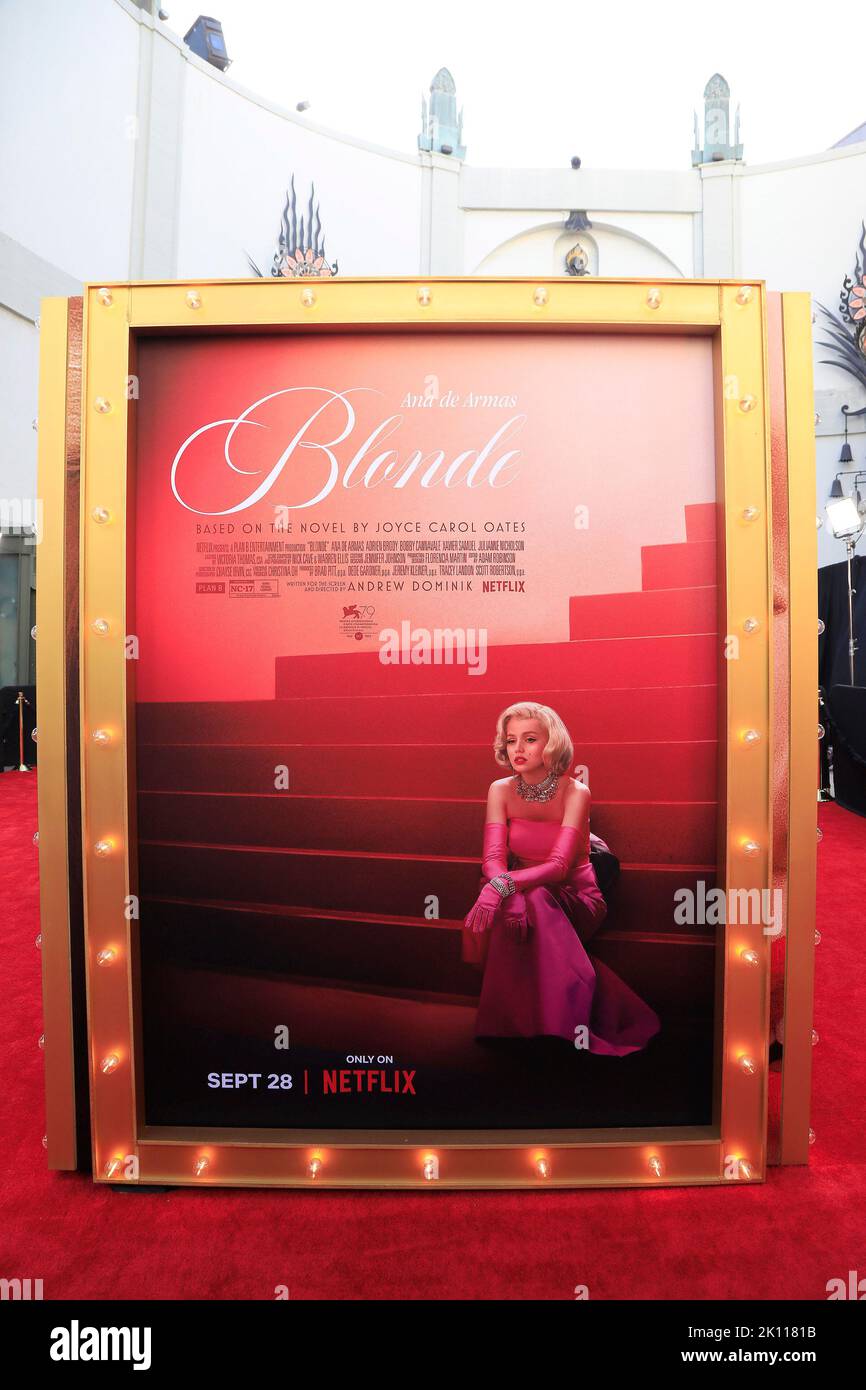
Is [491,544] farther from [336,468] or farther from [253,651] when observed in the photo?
[253,651]

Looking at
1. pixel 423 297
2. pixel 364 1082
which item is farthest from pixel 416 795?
pixel 423 297

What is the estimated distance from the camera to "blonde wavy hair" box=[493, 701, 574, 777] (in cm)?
137

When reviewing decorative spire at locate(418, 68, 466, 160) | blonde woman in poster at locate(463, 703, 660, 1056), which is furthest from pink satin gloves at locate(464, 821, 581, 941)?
decorative spire at locate(418, 68, 466, 160)

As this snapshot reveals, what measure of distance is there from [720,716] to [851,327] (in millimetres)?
11044

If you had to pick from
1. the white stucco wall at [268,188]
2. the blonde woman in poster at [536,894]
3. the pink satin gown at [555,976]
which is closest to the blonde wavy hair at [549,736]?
the blonde woman in poster at [536,894]

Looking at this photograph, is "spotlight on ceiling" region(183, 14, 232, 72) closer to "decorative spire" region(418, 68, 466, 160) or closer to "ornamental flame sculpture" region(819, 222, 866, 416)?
"decorative spire" region(418, 68, 466, 160)

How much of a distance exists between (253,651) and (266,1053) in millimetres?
813

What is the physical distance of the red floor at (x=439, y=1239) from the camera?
4.00ft

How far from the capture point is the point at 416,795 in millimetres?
1390

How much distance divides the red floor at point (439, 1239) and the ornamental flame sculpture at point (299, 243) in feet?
32.9

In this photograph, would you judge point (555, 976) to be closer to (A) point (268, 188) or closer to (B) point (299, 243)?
(B) point (299, 243)

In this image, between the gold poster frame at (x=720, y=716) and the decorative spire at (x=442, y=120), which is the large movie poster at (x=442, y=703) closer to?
the gold poster frame at (x=720, y=716)

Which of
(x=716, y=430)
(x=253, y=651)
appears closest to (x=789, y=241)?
(x=716, y=430)

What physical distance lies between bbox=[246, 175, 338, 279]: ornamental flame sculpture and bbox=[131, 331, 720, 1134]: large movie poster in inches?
362
